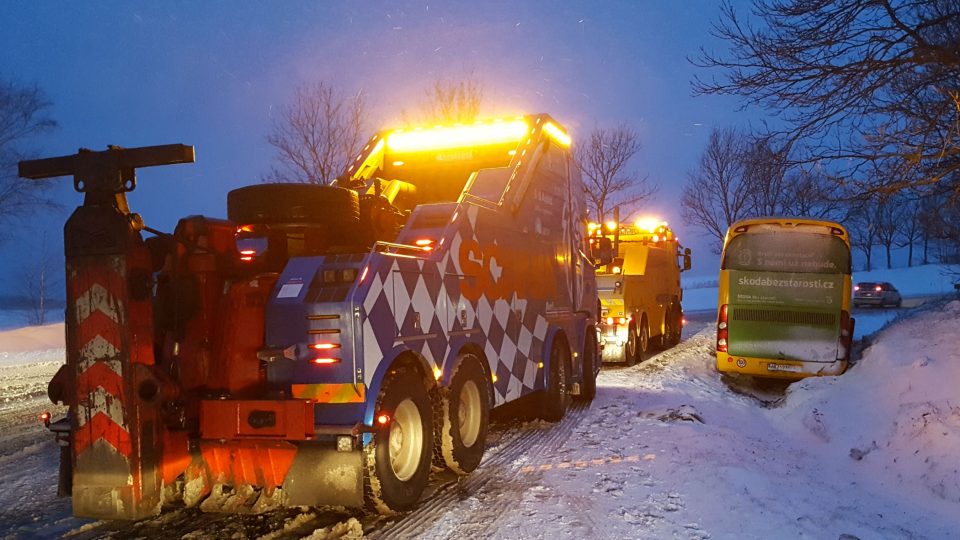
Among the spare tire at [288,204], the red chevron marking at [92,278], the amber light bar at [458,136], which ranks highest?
the amber light bar at [458,136]

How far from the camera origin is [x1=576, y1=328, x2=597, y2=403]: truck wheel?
9961mm

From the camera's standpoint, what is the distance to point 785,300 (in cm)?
1200

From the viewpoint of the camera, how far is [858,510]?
546 centimetres

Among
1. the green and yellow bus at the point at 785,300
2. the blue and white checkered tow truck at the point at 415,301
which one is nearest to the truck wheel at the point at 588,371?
the blue and white checkered tow truck at the point at 415,301

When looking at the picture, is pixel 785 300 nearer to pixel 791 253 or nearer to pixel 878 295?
pixel 791 253

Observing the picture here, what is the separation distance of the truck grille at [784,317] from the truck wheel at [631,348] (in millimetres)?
3551

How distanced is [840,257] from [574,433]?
6826 millimetres

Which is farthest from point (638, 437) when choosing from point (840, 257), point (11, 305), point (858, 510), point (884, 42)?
point (11, 305)

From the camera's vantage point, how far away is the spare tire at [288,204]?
5.35 metres

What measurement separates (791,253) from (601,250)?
3.90 metres

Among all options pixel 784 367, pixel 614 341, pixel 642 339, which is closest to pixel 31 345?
pixel 614 341

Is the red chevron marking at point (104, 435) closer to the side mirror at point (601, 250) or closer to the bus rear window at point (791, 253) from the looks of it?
the side mirror at point (601, 250)

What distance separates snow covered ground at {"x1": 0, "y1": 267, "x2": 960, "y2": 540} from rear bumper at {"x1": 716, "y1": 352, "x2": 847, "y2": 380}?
660 millimetres

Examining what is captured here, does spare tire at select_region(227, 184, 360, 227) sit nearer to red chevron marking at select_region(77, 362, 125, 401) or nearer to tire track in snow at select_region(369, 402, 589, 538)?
red chevron marking at select_region(77, 362, 125, 401)
